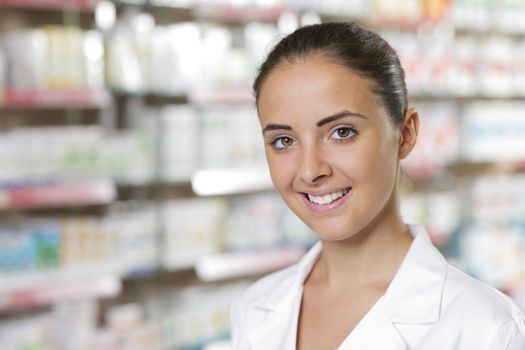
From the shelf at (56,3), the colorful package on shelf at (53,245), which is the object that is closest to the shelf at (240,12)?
the shelf at (56,3)

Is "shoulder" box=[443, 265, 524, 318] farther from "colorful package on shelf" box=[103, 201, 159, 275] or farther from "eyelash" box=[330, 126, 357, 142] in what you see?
"colorful package on shelf" box=[103, 201, 159, 275]

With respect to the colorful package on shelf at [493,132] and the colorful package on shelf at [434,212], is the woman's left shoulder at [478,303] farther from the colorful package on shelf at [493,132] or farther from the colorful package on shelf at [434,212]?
the colorful package on shelf at [493,132]

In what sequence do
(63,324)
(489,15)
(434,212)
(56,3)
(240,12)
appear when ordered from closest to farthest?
A: (56,3)
(63,324)
(240,12)
(434,212)
(489,15)

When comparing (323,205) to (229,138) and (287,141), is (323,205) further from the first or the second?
(229,138)

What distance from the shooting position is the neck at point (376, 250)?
1439mm

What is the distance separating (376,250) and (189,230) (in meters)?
2.34

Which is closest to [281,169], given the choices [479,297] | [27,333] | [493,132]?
[479,297]

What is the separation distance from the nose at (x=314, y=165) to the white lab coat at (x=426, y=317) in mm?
231

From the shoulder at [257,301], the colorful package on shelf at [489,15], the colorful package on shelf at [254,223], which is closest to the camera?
the shoulder at [257,301]

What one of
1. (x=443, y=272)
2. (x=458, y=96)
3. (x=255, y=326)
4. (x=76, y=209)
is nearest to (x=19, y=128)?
(x=76, y=209)

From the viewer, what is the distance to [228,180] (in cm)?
373

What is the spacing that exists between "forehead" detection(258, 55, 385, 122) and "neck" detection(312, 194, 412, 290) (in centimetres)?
21

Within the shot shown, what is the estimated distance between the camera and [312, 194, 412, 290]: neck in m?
1.44

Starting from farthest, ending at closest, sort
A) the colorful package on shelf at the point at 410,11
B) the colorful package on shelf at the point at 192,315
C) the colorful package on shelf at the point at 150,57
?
the colorful package on shelf at the point at 410,11 → the colorful package on shelf at the point at 192,315 → the colorful package on shelf at the point at 150,57
